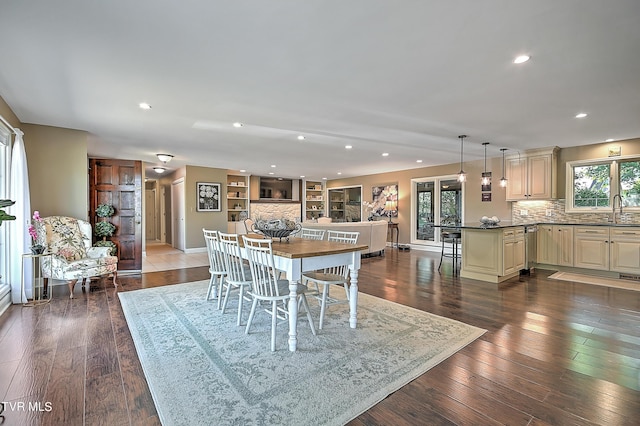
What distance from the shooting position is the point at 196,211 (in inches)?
332

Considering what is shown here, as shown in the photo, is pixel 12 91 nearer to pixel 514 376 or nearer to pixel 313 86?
pixel 313 86

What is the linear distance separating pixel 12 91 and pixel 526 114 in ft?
19.4

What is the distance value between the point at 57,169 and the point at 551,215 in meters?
8.85

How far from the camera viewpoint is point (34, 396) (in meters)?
1.87

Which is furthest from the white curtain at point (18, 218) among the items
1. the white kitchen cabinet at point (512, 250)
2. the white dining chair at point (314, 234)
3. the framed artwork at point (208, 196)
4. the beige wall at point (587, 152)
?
the beige wall at point (587, 152)

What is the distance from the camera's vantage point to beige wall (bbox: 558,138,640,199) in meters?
5.30

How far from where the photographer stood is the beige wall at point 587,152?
5.30 m

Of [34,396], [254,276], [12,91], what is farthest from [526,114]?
[12,91]

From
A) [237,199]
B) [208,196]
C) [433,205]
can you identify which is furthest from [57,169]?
[433,205]

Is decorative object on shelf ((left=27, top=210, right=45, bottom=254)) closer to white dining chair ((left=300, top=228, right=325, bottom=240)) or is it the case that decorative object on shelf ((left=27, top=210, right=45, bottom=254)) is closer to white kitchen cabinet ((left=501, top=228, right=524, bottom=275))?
white dining chair ((left=300, top=228, right=325, bottom=240))

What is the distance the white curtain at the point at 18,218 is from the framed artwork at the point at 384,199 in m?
8.18

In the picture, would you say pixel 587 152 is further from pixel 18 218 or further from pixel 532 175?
pixel 18 218

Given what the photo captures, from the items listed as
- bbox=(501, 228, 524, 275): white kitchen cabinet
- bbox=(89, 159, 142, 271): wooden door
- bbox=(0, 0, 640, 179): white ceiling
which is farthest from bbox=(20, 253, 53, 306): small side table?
bbox=(501, 228, 524, 275): white kitchen cabinet

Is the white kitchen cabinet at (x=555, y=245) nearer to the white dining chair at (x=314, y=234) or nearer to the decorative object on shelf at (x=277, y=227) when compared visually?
the white dining chair at (x=314, y=234)
